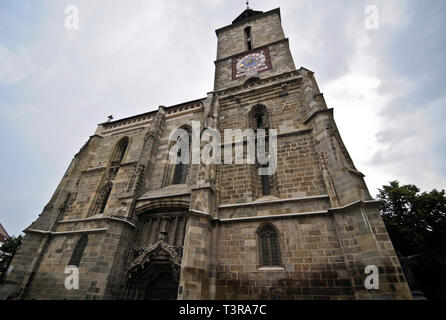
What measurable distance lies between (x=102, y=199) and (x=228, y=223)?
8.16 m

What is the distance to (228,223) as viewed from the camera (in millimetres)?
7820

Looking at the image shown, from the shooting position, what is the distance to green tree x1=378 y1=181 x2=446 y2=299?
43.9 ft

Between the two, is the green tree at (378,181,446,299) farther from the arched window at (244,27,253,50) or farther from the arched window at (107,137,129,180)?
the arched window at (107,137,129,180)

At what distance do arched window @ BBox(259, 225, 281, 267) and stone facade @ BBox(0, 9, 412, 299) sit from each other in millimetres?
35

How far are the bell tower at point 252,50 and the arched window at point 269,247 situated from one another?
10.3m

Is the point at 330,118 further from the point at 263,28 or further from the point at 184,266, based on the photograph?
the point at 263,28

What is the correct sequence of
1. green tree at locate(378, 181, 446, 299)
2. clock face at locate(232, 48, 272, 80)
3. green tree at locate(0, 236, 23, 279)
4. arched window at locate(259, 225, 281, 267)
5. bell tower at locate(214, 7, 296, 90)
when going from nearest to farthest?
arched window at locate(259, 225, 281, 267) → green tree at locate(378, 181, 446, 299) → bell tower at locate(214, 7, 296, 90) → clock face at locate(232, 48, 272, 80) → green tree at locate(0, 236, 23, 279)

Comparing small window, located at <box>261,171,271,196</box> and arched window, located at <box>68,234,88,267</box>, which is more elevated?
small window, located at <box>261,171,271,196</box>

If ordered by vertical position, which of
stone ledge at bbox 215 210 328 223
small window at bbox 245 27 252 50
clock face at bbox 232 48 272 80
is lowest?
stone ledge at bbox 215 210 328 223

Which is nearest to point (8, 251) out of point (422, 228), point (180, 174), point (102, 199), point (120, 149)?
point (102, 199)

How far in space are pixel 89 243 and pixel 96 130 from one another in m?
9.27

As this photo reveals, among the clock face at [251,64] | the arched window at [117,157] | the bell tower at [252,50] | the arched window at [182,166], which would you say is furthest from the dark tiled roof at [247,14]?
the arched window at [117,157]

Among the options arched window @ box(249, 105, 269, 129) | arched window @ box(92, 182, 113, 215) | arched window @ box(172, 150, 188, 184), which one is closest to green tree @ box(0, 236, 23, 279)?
arched window @ box(92, 182, 113, 215)

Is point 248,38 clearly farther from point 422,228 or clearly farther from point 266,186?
point 422,228
